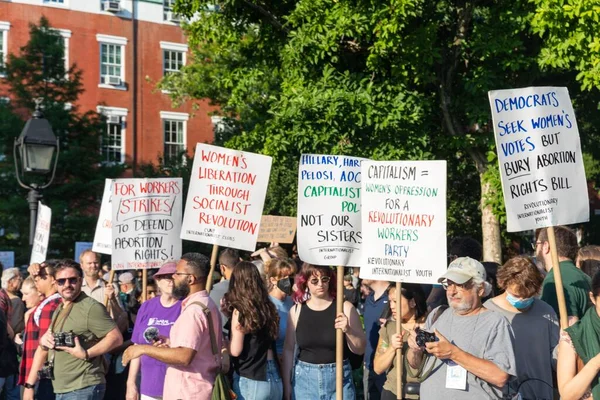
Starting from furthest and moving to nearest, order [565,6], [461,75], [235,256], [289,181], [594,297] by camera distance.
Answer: [289,181] → [461,75] → [565,6] → [235,256] → [594,297]

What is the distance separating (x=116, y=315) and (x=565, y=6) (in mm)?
11180

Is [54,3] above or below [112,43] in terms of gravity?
above

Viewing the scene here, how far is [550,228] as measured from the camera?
7.09 metres

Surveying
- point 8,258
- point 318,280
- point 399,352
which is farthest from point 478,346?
point 8,258

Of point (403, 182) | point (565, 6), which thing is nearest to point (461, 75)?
point (565, 6)

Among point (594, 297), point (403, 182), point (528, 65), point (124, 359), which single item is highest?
point (528, 65)

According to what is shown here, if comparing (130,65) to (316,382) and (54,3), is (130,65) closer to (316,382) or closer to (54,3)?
(54,3)

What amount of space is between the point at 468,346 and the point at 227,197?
12.0ft

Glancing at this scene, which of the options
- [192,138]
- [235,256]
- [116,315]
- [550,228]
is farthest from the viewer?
[192,138]

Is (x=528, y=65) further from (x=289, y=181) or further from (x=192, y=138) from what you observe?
(x=192, y=138)

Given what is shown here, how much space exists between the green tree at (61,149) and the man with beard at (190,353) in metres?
26.2

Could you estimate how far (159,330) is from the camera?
8211 mm

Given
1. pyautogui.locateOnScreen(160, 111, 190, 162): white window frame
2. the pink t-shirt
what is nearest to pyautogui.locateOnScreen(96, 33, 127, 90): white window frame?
pyautogui.locateOnScreen(160, 111, 190, 162): white window frame

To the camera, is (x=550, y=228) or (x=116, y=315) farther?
(x=116, y=315)
